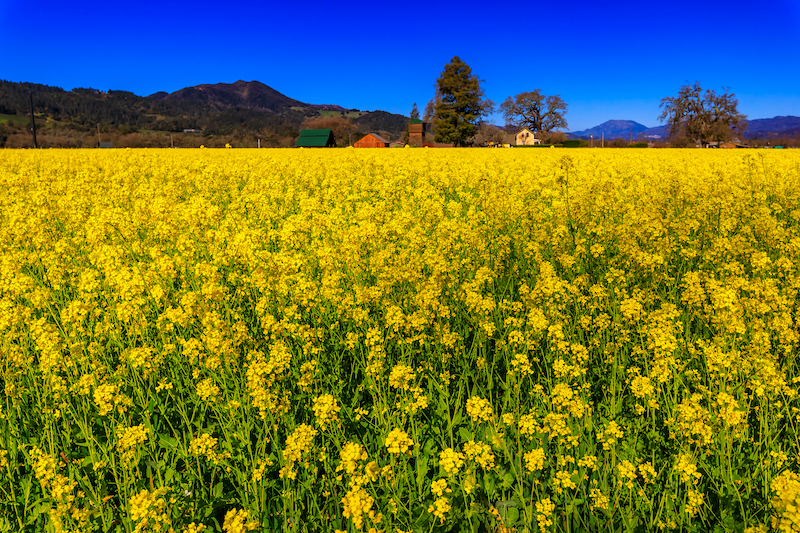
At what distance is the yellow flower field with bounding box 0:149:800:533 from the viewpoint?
2.34 meters

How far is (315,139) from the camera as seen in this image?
69.3m

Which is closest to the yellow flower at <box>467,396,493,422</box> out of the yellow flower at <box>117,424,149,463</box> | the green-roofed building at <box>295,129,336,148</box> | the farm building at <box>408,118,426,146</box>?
the yellow flower at <box>117,424,149,463</box>

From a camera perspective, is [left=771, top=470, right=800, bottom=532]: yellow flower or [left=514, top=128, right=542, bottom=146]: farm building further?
[left=514, top=128, right=542, bottom=146]: farm building

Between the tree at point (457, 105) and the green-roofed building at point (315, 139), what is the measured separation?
18.3 metres

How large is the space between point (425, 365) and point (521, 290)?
4.02 ft

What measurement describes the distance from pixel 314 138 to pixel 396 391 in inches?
2800

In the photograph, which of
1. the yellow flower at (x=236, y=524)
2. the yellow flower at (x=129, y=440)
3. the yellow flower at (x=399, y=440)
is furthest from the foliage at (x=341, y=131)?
the yellow flower at (x=236, y=524)

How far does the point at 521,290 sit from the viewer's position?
393 cm

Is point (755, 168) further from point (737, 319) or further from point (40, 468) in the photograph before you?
point (40, 468)

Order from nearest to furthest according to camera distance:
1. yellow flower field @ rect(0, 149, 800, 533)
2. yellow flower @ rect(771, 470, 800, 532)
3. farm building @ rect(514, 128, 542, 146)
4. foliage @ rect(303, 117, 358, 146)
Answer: yellow flower @ rect(771, 470, 800, 532) < yellow flower field @ rect(0, 149, 800, 533) < foliage @ rect(303, 117, 358, 146) < farm building @ rect(514, 128, 542, 146)

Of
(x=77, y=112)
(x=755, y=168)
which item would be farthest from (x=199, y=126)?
(x=755, y=168)

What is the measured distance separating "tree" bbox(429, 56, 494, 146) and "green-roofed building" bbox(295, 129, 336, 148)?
18.3m

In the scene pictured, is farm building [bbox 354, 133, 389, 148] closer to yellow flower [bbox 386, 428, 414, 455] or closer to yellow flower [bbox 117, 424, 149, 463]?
yellow flower [bbox 117, 424, 149, 463]

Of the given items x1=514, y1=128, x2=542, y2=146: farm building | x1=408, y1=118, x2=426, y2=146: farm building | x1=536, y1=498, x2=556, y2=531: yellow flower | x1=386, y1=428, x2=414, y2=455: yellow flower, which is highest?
x1=514, y1=128, x2=542, y2=146: farm building
